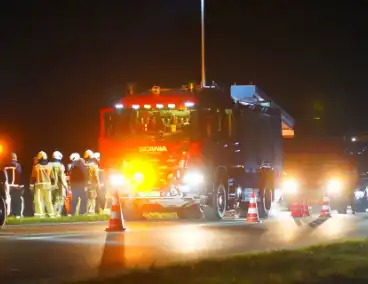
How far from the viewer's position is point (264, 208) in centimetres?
2372

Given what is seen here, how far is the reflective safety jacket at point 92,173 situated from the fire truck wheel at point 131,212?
144 cm

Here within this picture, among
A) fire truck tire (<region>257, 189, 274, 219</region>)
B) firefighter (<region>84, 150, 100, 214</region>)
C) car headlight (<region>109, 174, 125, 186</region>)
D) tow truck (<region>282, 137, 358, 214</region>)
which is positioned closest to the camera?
car headlight (<region>109, 174, 125, 186</region>)

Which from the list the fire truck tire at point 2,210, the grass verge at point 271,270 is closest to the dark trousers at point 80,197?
the fire truck tire at point 2,210

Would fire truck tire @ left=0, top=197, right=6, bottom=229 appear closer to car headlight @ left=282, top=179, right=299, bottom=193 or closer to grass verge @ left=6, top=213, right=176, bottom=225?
grass verge @ left=6, top=213, right=176, bottom=225

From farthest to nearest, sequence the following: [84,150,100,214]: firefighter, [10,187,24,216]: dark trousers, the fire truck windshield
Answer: [84,150,100,214]: firefighter < [10,187,24,216]: dark trousers < the fire truck windshield

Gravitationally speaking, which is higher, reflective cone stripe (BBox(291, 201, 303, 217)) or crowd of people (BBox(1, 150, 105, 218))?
crowd of people (BBox(1, 150, 105, 218))

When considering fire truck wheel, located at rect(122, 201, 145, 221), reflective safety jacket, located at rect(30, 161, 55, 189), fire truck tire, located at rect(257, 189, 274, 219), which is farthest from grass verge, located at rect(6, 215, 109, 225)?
fire truck tire, located at rect(257, 189, 274, 219)

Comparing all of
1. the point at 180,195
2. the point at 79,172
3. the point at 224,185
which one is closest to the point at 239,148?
the point at 224,185

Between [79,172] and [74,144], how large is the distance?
2076cm

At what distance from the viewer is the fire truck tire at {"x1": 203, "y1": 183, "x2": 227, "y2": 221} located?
21.0 meters

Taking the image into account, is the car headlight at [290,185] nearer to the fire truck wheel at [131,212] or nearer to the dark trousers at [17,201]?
the fire truck wheel at [131,212]

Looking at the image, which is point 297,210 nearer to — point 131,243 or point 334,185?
point 334,185

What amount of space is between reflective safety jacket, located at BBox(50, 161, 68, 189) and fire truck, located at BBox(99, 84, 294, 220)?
1751 mm

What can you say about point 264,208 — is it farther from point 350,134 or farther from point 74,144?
point 74,144
